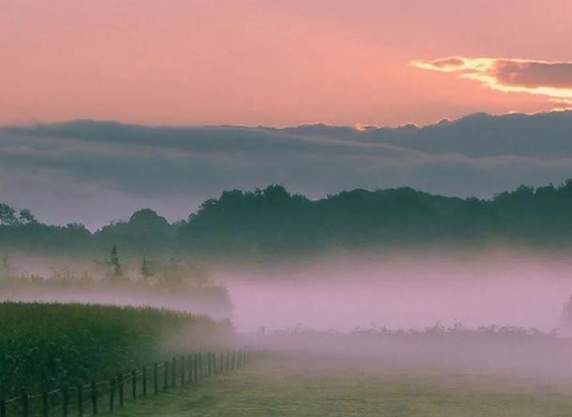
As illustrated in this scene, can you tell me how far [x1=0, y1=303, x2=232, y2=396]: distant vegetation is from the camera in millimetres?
55812

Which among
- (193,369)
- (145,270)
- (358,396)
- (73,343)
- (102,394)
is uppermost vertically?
(145,270)

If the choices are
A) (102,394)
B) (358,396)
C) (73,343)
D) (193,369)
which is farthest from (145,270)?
(102,394)

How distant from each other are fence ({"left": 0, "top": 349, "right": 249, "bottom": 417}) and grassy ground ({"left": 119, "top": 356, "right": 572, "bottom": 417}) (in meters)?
0.86

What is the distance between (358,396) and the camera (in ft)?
216

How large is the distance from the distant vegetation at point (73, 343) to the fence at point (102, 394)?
1204mm

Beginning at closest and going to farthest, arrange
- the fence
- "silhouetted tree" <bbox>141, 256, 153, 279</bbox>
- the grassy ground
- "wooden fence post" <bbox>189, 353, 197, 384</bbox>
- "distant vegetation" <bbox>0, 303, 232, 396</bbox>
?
the fence → "distant vegetation" <bbox>0, 303, 232, 396</bbox> → the grassy ground → "wooden fence post" <bbox>189, 353, 197, 384</bbox> → "silhouetted tree" <bbox>141, 256, 153, 279</bbox>

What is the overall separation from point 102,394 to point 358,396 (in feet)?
43.6

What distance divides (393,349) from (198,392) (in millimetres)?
81340

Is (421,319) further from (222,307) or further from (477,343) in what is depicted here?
(477,343)

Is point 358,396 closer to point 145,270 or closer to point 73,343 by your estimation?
point 73,343

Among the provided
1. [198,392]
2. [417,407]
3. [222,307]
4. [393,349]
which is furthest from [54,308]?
[222,307]

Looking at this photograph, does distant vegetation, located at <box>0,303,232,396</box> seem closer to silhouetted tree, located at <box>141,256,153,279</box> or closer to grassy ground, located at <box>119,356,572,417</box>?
grassy ground, located at <box>119,356,572,417</box>

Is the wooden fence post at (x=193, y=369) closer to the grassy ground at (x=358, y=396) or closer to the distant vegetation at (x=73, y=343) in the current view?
the grassy ground at (x=358, y=396)

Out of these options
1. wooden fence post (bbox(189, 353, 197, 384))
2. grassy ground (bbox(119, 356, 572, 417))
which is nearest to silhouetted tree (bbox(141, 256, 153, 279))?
grassy ground (bbox(119, 356, 572, 417))
